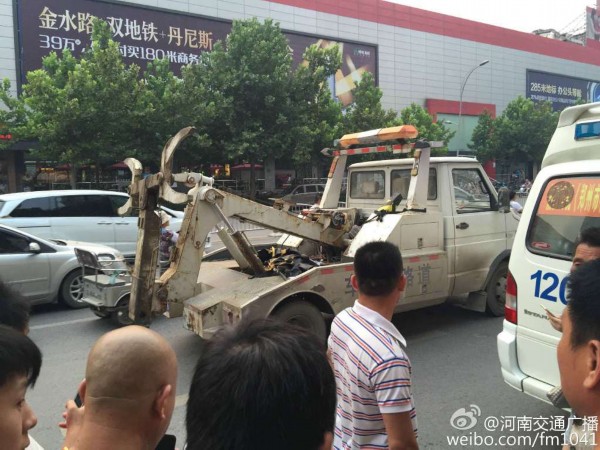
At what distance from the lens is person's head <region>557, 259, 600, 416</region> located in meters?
1.24

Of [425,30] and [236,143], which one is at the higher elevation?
[425,30]

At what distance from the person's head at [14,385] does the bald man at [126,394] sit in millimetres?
232

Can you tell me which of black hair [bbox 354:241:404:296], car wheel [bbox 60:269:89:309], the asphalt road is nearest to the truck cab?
the asphalt road

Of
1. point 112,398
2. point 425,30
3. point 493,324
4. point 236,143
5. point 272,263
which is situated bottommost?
point 493,324

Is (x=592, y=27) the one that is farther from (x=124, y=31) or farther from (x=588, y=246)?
(x=588, y=246)

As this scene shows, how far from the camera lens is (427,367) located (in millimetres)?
4863

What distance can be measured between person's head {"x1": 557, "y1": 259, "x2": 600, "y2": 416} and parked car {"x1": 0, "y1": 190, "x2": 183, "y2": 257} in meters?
9.41

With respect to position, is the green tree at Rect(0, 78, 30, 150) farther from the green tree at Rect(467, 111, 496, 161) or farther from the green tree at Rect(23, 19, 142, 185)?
the green tree at Rect(467, 111, 496, 161)

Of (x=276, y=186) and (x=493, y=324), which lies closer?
(x=493, y=324)

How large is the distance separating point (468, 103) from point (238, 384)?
42.7 meters

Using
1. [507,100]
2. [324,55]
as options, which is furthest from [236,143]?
[507,100]

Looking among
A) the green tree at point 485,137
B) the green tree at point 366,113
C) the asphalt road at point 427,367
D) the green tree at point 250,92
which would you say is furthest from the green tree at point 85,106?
the green tree at point 485,137

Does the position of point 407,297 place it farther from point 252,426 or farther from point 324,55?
point 324,55

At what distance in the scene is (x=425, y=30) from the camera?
122 ft
